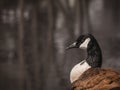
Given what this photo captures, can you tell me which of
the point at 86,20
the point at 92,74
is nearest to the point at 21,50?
the point at 86,20

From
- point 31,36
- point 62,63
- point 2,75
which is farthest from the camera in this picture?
point 31,36

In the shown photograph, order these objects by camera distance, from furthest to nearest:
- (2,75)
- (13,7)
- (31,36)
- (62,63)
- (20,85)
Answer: (13,7) < (31,36) < (62,63) < (2,75) < (20,85)

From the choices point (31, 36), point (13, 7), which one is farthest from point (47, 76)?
point (13, 7)

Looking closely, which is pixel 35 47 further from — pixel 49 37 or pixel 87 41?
pixel 87 41

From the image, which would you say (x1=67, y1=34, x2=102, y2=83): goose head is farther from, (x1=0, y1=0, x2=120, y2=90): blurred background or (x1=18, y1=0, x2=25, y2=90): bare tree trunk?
(x1=18, y1=0, x2=25, y2=90): bare tree trunk

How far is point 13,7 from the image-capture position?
9070 millimetres

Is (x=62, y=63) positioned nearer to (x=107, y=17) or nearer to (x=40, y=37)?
(x=40, y=37)

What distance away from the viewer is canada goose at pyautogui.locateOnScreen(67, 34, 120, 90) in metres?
3.88

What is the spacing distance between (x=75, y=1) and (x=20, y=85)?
2.52 metres

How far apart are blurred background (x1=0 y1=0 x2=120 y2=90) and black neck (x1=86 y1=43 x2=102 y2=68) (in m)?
1.31

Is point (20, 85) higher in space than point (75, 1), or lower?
lower

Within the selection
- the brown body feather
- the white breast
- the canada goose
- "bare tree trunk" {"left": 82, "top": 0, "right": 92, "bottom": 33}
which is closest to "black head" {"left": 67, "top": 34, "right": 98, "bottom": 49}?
the canada goose

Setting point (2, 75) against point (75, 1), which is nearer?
point (2, 75)

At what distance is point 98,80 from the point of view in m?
3.95
